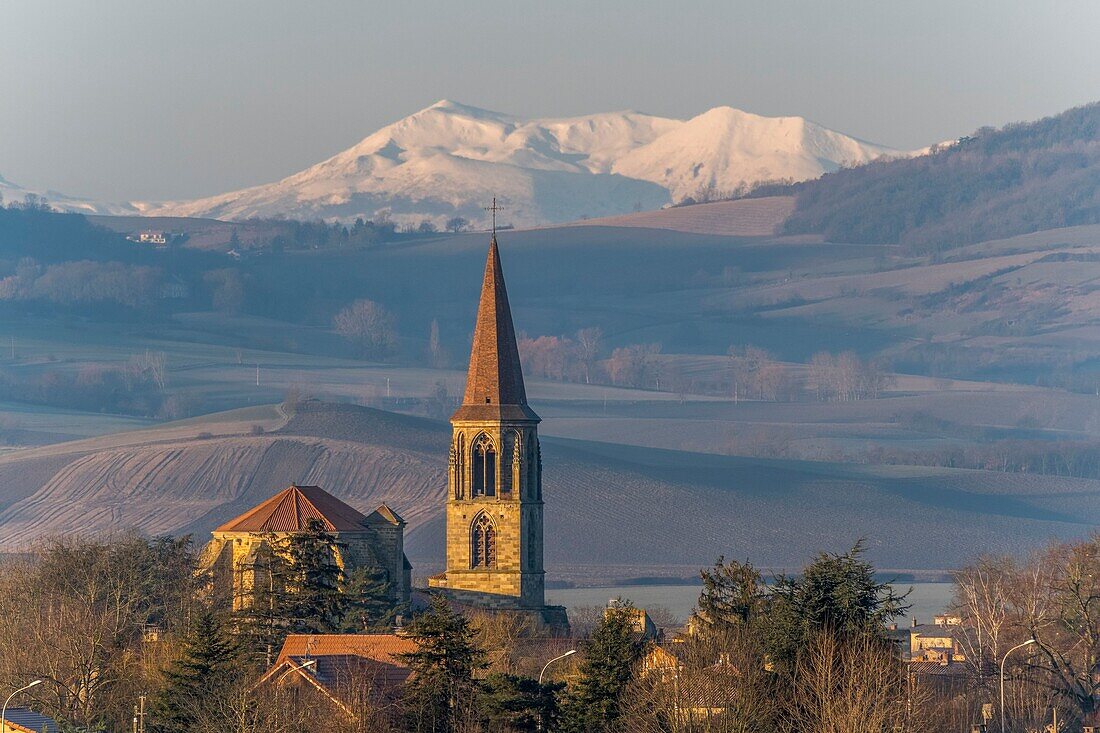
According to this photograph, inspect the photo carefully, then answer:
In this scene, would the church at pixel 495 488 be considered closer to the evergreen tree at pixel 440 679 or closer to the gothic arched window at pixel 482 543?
the gothic arched window at pixel 482 543

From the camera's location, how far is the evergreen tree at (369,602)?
310ft

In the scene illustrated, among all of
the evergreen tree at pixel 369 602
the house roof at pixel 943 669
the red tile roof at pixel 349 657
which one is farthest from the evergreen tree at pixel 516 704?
the evergreen tree at pixel 369 602

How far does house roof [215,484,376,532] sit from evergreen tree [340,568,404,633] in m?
3.70

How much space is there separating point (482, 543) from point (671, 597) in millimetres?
64911

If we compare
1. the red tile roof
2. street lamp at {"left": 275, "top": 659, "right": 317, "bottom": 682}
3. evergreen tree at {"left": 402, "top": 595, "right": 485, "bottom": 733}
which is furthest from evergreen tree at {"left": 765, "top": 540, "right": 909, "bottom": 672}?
street lamp at {"left": 275, "top": 659, "right": 317, "bottom": 682}

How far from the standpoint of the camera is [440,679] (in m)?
68.8

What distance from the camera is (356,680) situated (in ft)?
232

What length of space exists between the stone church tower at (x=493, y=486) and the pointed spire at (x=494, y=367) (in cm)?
4

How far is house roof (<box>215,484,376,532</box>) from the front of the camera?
110 m

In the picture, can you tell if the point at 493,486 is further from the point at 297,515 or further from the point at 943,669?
the point at 943,669

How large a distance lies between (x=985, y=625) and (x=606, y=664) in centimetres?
3628

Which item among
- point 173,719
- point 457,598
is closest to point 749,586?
point 173,719

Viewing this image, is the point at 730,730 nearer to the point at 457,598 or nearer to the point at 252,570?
the point at 252,570

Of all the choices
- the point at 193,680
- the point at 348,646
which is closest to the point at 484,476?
the point at 348,646
